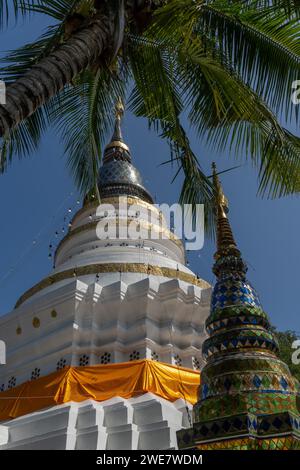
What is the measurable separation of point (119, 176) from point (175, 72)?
1326cm

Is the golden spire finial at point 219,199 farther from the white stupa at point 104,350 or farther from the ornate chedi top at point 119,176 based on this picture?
the ornate chedi top at point 119,176

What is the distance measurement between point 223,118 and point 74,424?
6.31 m

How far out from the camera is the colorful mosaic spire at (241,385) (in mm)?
3562

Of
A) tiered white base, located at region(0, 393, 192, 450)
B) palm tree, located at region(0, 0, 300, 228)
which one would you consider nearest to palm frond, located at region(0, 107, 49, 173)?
palm tree, located at region(0, 0, 300, 228)

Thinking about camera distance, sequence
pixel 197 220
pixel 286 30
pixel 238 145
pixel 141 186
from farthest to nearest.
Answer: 1. pixel 141 186
2. pixel 197 220
3. pixel 238 145
4. pixel 286 30

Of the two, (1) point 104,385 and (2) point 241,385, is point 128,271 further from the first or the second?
(2) point 241,385

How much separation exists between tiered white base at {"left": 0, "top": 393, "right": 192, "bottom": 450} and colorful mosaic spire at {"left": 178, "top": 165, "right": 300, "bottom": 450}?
4.34 m

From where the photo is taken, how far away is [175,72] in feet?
22.1

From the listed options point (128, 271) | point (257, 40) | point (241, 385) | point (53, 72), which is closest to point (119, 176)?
point (128, 271)
